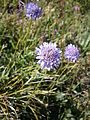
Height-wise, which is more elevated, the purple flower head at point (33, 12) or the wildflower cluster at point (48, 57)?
the purple flower head at point (33, 12)

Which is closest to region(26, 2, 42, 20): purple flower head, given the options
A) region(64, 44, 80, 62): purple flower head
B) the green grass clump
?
the green grass clump

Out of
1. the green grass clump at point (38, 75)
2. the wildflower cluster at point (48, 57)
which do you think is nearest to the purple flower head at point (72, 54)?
the green grass clump at point (38, 75)

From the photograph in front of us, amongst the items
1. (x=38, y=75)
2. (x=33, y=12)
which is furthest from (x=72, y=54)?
(x=33, y=12)

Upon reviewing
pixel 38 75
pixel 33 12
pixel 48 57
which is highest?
pixel 33 12

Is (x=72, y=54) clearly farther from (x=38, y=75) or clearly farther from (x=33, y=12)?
(x=33, y=12)

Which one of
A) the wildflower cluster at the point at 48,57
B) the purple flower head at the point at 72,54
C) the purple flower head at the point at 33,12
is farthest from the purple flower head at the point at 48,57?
the purple flower head at the point at 33,12

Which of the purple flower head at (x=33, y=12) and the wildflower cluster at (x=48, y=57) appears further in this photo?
the purple flower head at (x=33, y=12)

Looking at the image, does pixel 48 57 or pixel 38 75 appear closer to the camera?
pixel 48 57

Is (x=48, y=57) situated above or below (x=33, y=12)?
below

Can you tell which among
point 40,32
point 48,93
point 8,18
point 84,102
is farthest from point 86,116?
point 8,18

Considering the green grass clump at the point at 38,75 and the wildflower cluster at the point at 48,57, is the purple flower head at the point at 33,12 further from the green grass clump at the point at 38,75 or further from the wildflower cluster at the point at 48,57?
the wildflower cluster at the point at 48,57
